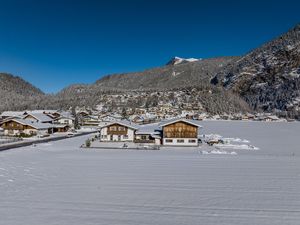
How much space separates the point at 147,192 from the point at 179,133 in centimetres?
2798

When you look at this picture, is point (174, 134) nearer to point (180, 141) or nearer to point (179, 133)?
point (179, 133)

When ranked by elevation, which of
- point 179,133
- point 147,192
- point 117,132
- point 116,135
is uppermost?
point 117,132

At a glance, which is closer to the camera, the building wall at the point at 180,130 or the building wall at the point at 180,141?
the building wall at the point at 180,141

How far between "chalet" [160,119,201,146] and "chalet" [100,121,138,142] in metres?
6.58

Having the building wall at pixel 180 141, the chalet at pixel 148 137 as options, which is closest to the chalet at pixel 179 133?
the building wall at pixel 180 141

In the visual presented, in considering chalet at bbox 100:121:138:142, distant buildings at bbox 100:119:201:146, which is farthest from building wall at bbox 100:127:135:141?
distant buildings at bbox 100:119:201:146

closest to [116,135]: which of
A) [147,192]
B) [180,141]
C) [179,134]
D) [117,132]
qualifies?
[117,132]

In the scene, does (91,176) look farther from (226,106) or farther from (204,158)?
(226,106)

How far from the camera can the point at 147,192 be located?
17234 millimetres

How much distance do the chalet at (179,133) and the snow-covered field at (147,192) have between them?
1656 centimetres

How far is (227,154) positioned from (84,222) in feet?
82.5

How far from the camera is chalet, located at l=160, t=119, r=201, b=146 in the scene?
44.6 metres

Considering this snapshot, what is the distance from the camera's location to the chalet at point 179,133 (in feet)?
146

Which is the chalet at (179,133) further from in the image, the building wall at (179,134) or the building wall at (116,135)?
the building wall at (116,135)
